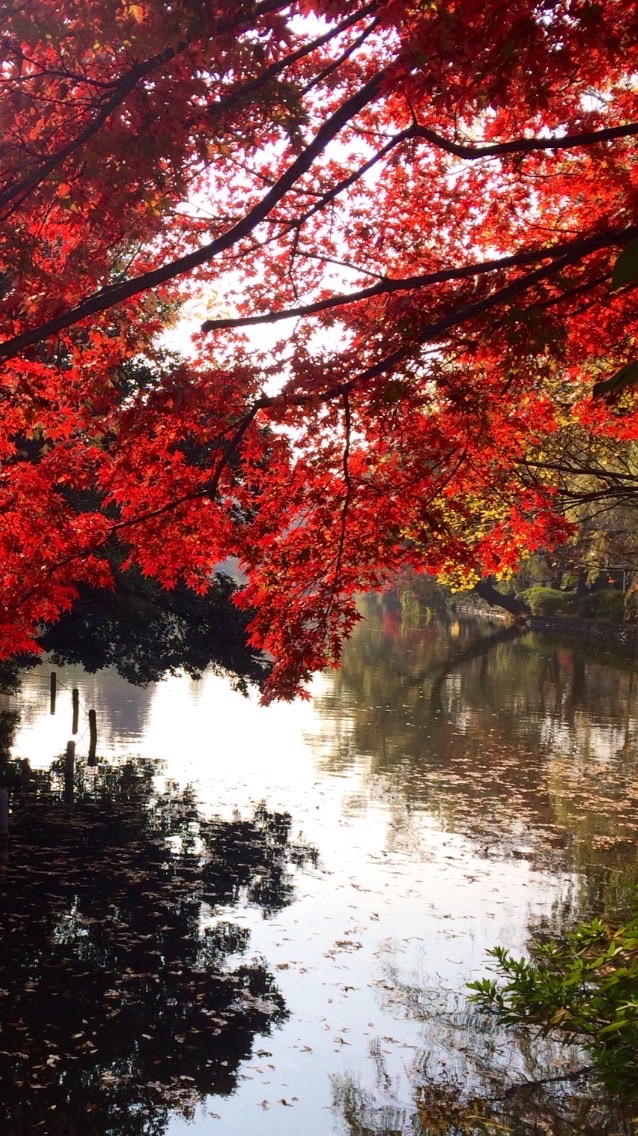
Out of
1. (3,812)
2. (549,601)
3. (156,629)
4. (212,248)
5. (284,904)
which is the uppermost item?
(212,248)

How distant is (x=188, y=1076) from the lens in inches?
306

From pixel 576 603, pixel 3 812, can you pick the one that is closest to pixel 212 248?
pixel 3 812

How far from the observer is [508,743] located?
22.9 metres

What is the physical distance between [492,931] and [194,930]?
128 inches

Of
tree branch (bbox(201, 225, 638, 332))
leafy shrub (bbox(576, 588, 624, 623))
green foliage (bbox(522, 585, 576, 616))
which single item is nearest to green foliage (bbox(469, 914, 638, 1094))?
tree branch (bbox(201, 225, 638, 332))

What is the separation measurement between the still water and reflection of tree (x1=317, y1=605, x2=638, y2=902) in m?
0.10

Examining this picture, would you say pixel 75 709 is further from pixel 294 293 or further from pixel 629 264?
pixel 629 264

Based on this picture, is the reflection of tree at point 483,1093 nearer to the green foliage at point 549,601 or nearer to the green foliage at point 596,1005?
the green foliage at point 596,1005

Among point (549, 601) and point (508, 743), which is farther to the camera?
point (549, 601)

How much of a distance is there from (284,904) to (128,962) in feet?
8.09

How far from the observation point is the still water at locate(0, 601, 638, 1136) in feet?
25.4

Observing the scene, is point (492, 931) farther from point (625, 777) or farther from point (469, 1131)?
point (625, 777)

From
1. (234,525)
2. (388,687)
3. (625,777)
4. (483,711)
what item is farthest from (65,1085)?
(388,687)

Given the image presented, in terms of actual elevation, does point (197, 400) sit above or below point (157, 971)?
above
